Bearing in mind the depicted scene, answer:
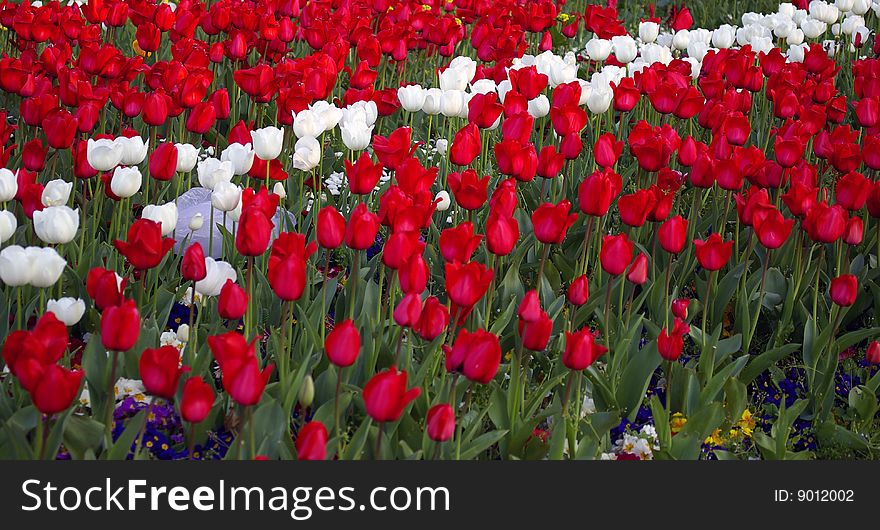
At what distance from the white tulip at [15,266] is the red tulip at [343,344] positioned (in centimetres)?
83

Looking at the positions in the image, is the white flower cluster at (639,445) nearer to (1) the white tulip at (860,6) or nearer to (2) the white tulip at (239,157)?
(2) the white tulip at (239,157)

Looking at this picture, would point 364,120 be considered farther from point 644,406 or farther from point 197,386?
point 197,386

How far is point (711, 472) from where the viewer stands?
2459 millimetres

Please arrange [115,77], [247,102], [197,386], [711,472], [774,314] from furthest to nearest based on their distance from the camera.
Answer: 1. [247,102]
2. [115,77]
3. [774,314]
4. [711,472]
5. [197,386]

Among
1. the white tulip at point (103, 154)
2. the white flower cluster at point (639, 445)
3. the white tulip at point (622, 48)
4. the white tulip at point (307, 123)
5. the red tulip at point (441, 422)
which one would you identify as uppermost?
the white tulip at point (622, 48)

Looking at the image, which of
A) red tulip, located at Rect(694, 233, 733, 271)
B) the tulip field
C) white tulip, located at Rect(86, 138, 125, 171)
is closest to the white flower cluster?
the tulip field

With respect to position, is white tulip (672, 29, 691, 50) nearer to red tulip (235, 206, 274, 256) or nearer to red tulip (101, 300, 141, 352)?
red tulip (235, 206, 274, 256)

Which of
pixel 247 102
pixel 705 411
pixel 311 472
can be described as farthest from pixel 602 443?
pixel 247 102

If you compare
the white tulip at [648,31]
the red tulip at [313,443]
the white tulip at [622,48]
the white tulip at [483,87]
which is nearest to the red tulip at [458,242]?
the red tulip at [313,443]

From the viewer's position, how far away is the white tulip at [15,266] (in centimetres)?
255

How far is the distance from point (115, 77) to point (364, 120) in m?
1.33

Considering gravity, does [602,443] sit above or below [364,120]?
below

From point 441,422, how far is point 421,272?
1.49 ft

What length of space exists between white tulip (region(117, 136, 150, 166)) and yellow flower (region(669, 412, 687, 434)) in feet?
6.23
